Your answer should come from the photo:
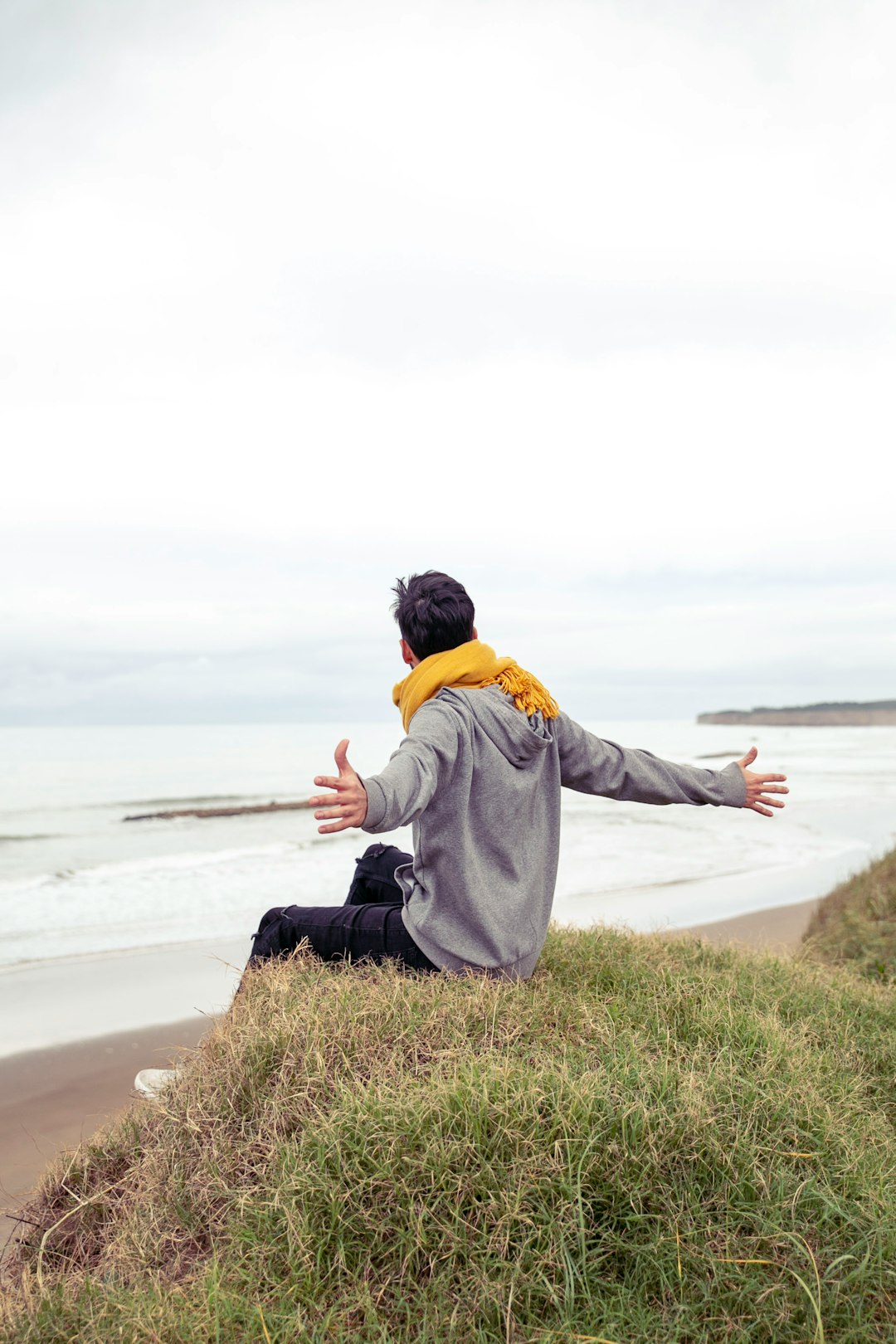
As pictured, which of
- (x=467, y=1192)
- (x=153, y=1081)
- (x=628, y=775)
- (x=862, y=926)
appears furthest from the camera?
(x=862, y=926)

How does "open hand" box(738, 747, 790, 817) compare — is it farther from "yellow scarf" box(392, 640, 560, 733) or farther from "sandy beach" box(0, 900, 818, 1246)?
"sandy beach" box(0, 900, 818, 1246)

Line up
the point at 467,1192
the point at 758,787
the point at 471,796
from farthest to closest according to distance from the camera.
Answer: the point at 758,787
the point at 471,796
the point at 467,1192

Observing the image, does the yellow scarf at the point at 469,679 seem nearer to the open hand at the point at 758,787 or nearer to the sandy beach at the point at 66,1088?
the open hand at the point at 758,787

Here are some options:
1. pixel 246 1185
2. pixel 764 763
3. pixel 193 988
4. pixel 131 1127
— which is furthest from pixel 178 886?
pixel 764 763

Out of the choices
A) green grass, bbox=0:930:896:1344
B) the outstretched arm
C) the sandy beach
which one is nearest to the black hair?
the outstretched arm

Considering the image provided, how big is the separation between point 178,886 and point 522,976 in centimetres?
1097

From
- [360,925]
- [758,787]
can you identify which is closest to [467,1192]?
[360,925]

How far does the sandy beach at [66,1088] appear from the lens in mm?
4379

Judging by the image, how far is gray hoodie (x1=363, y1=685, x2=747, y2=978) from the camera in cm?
319

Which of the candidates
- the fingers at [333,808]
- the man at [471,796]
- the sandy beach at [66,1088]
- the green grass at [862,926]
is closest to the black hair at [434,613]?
the man at [471,796]

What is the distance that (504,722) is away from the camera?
3.29 metres

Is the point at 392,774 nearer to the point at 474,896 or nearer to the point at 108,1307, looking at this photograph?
the point at 474,896

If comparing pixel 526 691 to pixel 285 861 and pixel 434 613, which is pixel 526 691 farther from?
pixel 285 861

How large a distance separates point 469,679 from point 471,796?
42 cm
